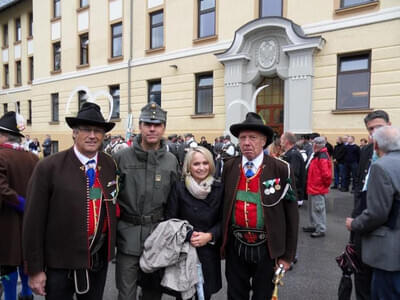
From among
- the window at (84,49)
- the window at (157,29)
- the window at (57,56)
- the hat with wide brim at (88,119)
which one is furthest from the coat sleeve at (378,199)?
the window at (57,56)

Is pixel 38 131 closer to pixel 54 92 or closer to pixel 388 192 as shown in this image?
pixel 54 92

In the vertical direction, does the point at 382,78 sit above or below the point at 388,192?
above

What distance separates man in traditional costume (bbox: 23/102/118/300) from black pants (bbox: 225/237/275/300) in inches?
40.1

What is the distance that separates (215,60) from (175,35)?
2.67 metres

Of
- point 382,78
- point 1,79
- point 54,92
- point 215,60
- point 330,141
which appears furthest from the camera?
point 1,79

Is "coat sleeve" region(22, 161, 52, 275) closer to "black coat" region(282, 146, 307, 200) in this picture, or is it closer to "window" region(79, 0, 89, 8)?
"black coat" region(282, 146, 307, 200)

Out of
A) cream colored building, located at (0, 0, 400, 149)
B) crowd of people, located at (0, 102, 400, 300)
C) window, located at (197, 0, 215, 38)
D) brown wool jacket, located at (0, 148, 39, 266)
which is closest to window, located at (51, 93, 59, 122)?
cream colored building, located at (0, 0, 400, 149)

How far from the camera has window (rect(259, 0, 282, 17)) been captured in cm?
1200

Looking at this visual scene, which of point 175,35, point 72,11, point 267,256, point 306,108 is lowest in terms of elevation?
point 267,256

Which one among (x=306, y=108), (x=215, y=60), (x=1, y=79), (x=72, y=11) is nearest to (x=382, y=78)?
(x=306, y=108)

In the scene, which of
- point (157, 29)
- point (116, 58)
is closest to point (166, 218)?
point (157, 29)

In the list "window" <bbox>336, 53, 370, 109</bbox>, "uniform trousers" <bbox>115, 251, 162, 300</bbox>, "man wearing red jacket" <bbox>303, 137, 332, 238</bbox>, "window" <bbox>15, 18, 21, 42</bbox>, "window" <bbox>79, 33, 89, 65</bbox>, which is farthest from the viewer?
"window" <bbox>15, 18, 21, 42</bbox>

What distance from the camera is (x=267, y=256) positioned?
2.54 meters

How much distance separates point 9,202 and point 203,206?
177 cm
